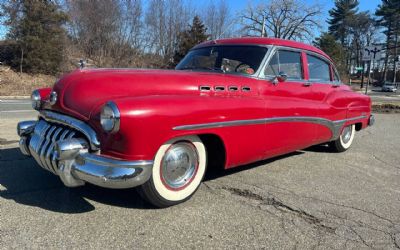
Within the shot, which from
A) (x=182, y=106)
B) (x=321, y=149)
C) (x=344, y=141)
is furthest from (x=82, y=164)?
(x=344, y=141)

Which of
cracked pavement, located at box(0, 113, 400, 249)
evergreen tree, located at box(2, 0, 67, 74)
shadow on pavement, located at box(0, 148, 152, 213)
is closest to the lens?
Result: cracked pavement, located at box(0, 113, 400, 249)

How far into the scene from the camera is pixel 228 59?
15.9ft

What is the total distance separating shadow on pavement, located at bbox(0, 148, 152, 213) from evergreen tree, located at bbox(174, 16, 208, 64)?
2801 centimetres

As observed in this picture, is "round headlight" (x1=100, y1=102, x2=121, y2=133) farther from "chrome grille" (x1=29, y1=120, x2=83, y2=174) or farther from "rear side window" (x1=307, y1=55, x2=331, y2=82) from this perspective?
"rear side window" (x1=307, y1=55, x2=331, y2=82)

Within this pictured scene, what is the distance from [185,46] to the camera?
3234 cm

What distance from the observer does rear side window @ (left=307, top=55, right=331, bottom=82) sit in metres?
5.71

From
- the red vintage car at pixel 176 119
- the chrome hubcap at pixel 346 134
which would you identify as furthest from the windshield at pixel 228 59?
the chrome hubcap at pixel 346 134

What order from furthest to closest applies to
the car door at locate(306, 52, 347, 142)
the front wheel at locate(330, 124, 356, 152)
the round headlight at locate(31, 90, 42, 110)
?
the front wheel at locate(330, 124, 356, 152) < the car door at locate(306, 52, 347, 142) < the round headlight at locate(31, 90, 42, 110)

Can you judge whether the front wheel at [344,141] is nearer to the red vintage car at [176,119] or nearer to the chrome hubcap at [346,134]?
the chrome hubcap at [346,134]

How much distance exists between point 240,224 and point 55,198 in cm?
175

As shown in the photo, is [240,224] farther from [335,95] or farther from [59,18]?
[59,18]

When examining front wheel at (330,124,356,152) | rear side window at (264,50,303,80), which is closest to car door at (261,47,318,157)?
rear side window at (264,50,303,80)

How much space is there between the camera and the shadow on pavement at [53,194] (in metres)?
3.58

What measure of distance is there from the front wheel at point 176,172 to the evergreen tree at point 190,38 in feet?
93.7
